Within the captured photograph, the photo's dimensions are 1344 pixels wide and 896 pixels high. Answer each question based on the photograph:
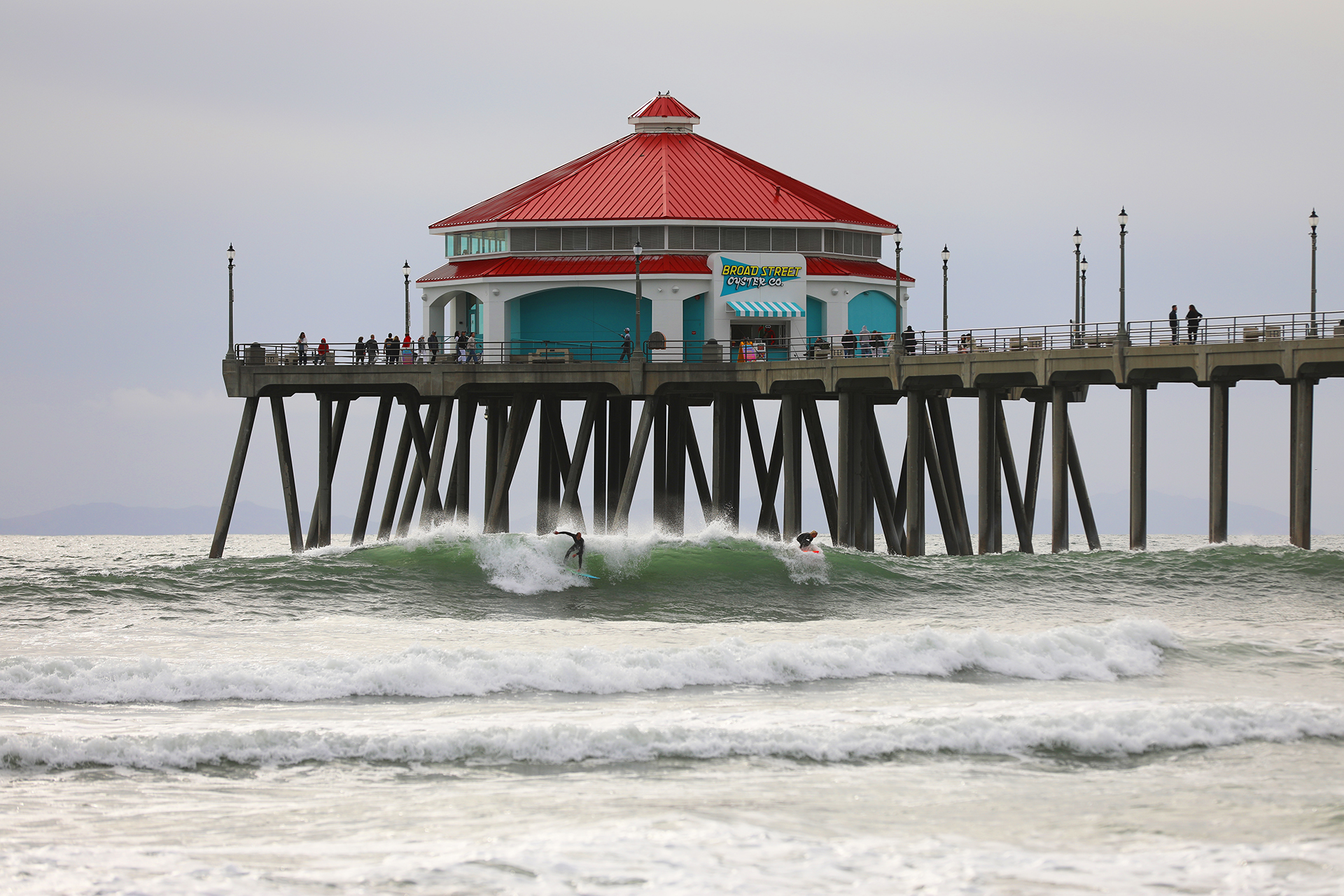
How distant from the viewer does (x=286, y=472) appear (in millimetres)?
38312

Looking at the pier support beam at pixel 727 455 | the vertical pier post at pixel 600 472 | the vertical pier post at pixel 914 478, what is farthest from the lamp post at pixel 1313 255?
the vertical pier post at pixel 600 472

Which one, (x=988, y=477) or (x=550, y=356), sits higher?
(x=550, y=356)

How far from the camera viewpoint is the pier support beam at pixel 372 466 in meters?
39.7

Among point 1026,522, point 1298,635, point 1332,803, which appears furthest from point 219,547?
point 1332,803

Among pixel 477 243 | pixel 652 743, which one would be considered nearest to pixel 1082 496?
pixel 477 243

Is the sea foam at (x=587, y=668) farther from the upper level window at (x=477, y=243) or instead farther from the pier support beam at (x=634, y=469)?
the upper level window at (x=477, y=243)

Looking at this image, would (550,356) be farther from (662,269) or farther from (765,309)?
(765,309)

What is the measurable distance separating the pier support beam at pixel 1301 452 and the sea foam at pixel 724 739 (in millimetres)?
13520

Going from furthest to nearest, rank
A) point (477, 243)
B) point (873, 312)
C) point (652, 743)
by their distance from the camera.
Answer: point (873, 312), point (477, 243), point (652, 743)

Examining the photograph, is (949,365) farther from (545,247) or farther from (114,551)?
(114,551)

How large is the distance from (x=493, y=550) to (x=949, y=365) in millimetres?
11372

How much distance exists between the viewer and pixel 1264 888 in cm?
1022

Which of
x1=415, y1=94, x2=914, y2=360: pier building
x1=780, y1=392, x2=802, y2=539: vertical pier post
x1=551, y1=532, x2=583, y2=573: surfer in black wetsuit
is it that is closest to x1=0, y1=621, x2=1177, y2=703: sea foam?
x1=551, y1=532, x2=583, y2=573: surfer in black wetsuit

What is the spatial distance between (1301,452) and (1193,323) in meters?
3.55
